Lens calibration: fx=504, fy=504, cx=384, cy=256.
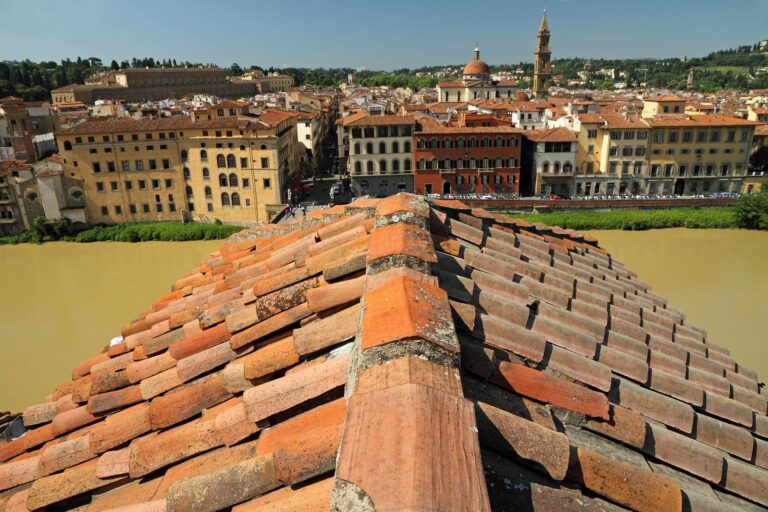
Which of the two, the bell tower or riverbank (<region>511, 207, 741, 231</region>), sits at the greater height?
the bell tower

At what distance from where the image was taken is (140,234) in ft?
95.1

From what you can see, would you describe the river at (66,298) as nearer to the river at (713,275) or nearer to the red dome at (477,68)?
the river at (713,275)

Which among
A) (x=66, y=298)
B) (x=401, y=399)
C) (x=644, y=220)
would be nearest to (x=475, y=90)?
(x=644, y=220)

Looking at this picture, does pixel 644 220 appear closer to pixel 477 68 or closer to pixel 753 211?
pixel 753 211

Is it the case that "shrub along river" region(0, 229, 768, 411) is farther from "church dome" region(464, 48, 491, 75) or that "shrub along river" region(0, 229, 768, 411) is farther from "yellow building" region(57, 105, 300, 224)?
"church dome" region(464, 48, 491, 75)

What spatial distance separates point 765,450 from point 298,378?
2609 mm

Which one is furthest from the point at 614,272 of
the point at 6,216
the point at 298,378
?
the point at 6,216

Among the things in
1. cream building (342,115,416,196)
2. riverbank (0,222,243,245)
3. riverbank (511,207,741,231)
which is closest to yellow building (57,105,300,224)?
riverbank (0,222,243,245)

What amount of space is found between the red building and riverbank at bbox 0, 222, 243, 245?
1247 cm

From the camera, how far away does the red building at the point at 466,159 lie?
31.6 meters

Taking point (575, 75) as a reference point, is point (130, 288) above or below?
below

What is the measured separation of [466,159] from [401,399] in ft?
104

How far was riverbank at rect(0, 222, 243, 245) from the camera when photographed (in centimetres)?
2878

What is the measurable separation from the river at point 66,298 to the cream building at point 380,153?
10.5m
